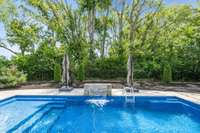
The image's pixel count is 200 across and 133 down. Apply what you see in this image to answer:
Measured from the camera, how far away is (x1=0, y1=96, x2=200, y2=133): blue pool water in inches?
247

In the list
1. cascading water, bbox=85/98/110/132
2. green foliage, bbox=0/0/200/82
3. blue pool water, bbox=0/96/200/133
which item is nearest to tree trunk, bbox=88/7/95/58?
green foliage, bbox=0/0/200/82

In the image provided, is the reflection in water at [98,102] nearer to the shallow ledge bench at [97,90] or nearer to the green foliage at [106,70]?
the shallow ledge bench at [97,90]

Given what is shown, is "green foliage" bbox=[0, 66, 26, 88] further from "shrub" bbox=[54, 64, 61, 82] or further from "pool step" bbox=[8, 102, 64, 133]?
"pool step" bbox=[8, 102, 64, 133]

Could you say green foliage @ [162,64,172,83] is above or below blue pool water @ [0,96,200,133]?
above

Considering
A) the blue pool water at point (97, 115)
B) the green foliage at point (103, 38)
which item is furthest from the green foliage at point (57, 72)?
the blue pool water at point (97, 115)

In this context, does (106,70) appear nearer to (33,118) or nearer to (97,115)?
(97,115)

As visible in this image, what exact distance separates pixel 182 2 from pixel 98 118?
1612cm

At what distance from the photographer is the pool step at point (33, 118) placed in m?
6.03

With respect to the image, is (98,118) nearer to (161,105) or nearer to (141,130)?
(141,130)

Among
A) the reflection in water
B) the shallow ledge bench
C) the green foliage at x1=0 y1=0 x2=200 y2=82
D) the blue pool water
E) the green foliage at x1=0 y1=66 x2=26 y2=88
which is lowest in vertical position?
the blue pool water

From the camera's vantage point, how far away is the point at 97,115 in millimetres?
7914

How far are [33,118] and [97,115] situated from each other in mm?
2104

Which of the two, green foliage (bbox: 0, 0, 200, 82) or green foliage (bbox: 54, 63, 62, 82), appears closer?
green foliage (bbox: 54, 63, 62, 82)

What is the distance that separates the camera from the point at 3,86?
13.2m
